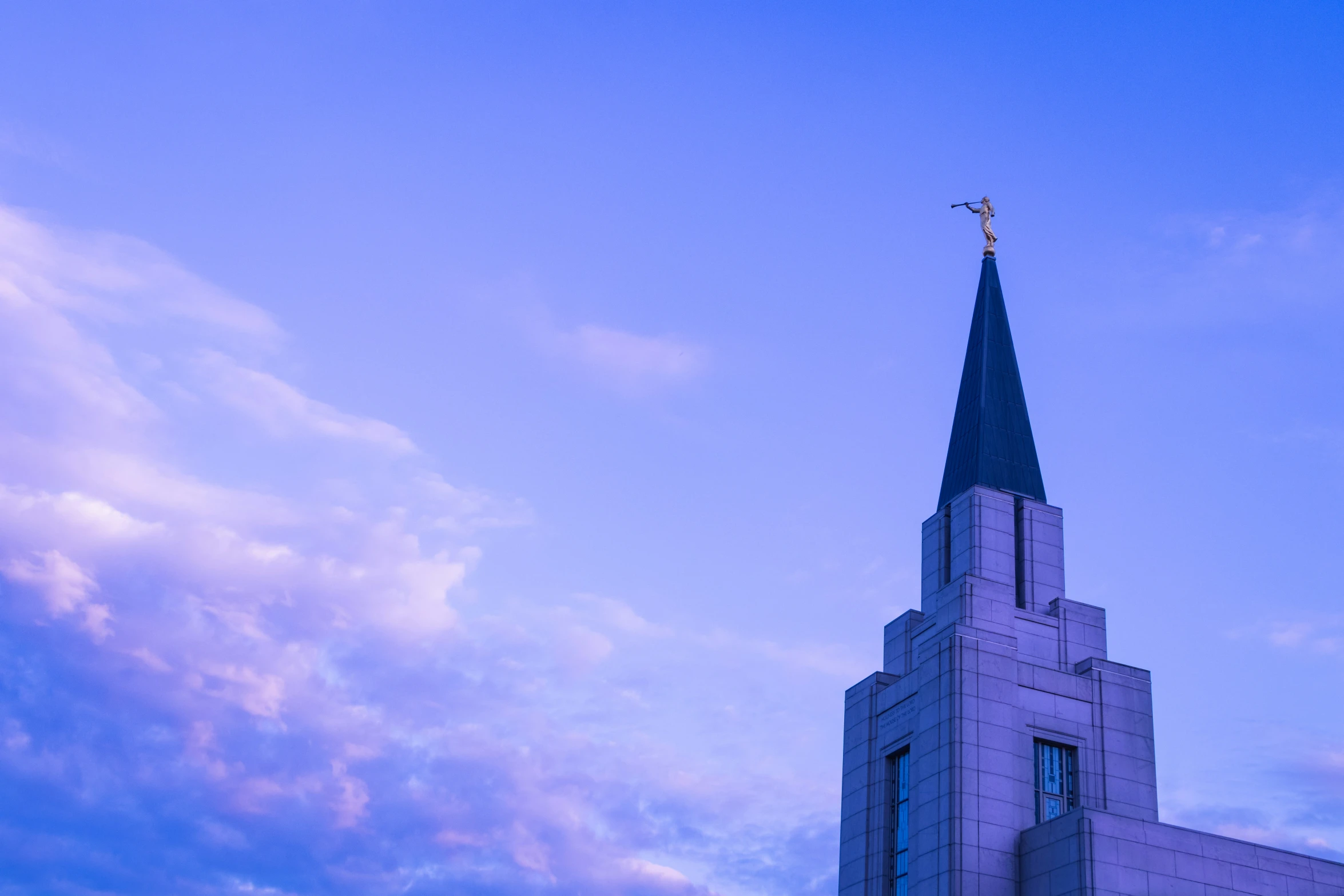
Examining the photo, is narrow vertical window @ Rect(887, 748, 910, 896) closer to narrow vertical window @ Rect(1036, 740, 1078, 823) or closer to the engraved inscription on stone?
the engraved inscription on stone

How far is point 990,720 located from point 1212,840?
22.6 feet

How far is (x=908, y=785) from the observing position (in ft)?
146

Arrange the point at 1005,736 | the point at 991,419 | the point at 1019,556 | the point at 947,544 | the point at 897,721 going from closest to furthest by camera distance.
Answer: the point at 1005,736, the point at 897,721, the point at 1019,556, the point at 947,544, the point at 991,419

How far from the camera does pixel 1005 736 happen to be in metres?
42.6

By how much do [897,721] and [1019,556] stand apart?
7.20 meters

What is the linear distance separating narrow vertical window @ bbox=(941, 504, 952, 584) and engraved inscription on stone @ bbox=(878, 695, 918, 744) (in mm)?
4768

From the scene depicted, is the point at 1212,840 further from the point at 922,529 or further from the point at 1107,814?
the point at 922,529

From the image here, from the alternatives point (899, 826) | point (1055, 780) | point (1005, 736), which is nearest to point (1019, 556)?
point (1005, 736)

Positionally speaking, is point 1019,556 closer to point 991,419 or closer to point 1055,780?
point 991,419

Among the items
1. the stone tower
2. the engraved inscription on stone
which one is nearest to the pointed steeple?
the stone tower

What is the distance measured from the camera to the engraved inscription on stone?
45000 millimetres

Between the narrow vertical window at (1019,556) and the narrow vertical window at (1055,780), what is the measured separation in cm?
498

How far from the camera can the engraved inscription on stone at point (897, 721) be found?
45.0 metres

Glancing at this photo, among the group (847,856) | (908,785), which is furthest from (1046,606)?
(847,856)
